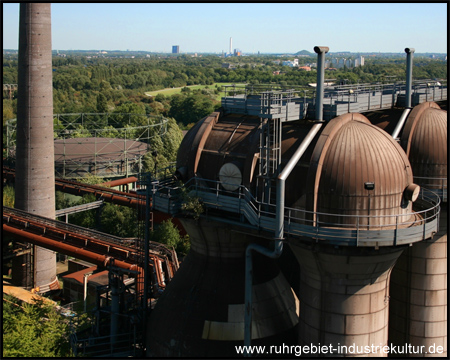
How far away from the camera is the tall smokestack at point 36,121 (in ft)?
151

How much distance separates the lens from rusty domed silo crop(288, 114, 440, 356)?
23.0m

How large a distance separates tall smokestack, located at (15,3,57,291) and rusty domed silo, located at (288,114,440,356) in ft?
95.2

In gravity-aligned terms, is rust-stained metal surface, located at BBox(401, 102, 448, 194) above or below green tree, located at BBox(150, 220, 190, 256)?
above

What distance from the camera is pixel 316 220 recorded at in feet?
76.4

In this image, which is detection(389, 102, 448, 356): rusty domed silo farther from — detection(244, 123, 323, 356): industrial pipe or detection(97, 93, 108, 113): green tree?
detection(97, 93, 108, 113): green tree

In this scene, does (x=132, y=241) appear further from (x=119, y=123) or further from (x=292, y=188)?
(x=119, y=123)

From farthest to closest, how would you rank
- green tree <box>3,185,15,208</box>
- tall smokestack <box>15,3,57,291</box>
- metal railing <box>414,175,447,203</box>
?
green tree <box>3,185,15,208</box>
tall smokestack <box>15,3,57,291</box>
metal railing <box>414,175,447,203</box>

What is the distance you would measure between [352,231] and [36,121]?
31589 millimetres

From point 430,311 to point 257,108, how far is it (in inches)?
518

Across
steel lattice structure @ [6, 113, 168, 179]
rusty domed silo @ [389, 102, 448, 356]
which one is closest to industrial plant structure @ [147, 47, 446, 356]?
rusty domed silo @ [389, 102, 448, 356]

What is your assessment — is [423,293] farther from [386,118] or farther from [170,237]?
[170,237]

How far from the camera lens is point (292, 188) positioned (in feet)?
80.0

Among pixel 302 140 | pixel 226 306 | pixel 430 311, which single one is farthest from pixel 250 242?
pixel 430 311

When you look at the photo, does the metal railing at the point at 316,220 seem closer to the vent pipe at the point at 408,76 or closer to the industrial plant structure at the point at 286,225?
the industrial plant structure at the point at 286,225
